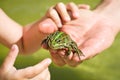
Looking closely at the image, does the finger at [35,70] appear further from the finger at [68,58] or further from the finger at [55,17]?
the finger at [55,17]

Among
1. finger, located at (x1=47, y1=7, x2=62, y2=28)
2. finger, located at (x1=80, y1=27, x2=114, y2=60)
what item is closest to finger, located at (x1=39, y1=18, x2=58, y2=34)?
finger, located at (x1=47, y1=7, x2=62, y2=28)

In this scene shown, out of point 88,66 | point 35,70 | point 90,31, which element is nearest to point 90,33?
point 90,31

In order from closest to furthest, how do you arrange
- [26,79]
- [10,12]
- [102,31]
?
1. [26,79]
2. [102,31]
3. [10,12]

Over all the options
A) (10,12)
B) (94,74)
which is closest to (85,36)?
(94,74)

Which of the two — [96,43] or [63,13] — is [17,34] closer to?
[63,13]

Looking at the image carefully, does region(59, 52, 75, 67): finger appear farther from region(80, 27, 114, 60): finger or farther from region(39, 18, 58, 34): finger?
region(39, 18, 58, 34): finger

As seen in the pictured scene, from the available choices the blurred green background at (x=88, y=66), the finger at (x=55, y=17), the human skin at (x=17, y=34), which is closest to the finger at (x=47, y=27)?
the finger at (x=55, y=17)

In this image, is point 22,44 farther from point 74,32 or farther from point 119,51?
point 119,51
